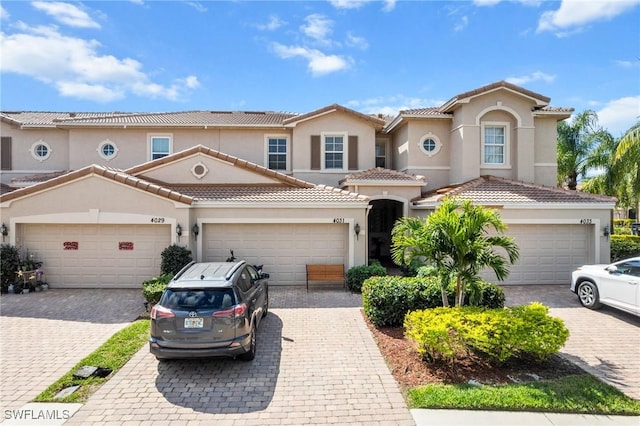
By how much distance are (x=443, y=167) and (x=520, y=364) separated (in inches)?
473

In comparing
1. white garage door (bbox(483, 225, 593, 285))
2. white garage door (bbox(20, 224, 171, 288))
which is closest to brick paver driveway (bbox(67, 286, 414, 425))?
white garage door (bbox(20, 224, 171, 288))

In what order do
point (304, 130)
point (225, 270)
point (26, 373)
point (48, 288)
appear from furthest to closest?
1. point (304, 130)
2. point (48, 288)
3. point (225, 270)
4. point (26, 373)

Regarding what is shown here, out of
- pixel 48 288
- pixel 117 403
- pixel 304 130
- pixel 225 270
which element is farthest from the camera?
pixel 304 130

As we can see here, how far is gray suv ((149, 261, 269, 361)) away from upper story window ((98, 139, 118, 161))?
43.6 feet

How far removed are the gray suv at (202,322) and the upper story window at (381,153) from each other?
14.2 metres

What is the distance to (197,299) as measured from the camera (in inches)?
254

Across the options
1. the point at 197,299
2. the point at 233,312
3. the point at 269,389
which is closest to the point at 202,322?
the point at 197,299

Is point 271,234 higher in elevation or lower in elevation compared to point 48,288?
higher

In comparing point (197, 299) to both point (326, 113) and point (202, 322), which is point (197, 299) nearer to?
point (202, 322)

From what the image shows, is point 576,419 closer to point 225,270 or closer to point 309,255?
point 225,270

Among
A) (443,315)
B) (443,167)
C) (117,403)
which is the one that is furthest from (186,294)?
(443,167)

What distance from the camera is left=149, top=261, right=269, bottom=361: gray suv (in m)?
6.21

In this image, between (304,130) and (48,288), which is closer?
(48,288)

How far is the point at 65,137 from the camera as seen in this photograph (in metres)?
17.6
